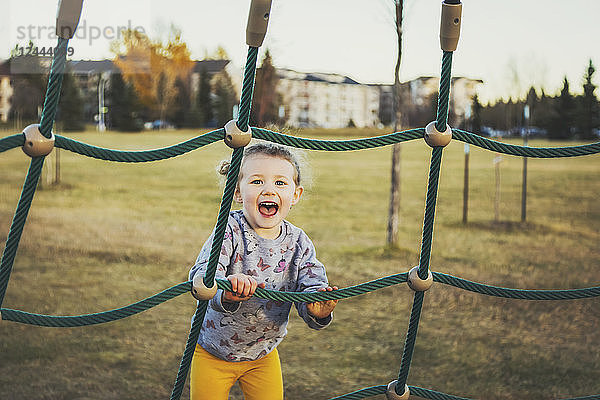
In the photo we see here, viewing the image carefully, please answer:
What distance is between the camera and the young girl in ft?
3.67

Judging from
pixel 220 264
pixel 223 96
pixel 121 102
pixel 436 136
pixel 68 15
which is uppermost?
pixel 223 96

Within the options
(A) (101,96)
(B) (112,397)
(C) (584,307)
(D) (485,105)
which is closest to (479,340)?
(C) (584,307)

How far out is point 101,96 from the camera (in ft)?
37.4

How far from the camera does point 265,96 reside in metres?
11.3

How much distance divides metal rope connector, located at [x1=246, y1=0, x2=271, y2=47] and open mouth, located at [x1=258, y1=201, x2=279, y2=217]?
0.26 metres

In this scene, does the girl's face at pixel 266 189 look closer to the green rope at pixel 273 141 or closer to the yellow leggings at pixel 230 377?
the green rope at pixel 273 141

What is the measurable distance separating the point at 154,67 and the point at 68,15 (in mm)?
10628

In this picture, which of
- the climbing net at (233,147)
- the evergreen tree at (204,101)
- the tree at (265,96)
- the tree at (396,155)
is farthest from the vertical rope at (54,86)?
the evergreen tree at (204,101)

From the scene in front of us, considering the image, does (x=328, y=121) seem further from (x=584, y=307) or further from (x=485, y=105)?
(x=584, y=307)

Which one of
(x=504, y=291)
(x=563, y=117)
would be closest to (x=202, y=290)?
(x=504, y=291)

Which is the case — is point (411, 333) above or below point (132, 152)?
below

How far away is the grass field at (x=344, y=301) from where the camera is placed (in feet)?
7.33

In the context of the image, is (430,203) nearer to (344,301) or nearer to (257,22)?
(257,22)

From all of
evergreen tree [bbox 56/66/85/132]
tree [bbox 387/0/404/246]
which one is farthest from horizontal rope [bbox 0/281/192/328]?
evergreen tree [bbox 56/66/85/132]
